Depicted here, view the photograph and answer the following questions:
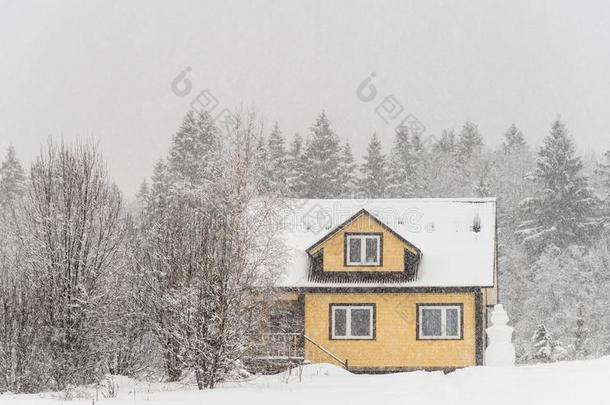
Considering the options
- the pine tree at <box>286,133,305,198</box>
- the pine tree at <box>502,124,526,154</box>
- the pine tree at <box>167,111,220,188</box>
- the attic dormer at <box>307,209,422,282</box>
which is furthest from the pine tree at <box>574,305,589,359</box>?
the pine tree at <box>502,124,526,154</box>

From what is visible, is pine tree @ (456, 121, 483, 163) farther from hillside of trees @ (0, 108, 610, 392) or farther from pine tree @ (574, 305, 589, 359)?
hillside of trees @ (0, 108, 610, 392)

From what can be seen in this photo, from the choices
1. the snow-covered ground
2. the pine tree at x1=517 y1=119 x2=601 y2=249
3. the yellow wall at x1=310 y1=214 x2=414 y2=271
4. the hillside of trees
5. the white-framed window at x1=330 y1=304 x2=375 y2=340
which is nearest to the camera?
the snow-covered ground

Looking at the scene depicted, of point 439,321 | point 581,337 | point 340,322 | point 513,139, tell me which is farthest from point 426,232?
point 513,139

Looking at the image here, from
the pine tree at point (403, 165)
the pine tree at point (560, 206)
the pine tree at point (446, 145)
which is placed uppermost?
the pine tree at point (446, 145)

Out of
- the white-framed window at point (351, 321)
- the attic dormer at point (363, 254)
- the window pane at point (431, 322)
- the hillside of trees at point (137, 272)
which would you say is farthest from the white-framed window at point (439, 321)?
the hillside of trees at point (137, 272)

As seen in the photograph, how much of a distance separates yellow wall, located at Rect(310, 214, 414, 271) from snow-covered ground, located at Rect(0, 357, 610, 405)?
9.58 m

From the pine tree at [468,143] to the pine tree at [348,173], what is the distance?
25434 millimetres

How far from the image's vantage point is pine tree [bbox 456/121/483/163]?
9275 centimetres

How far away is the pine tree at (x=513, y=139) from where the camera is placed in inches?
3868

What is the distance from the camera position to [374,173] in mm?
68125

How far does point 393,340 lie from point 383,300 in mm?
1494

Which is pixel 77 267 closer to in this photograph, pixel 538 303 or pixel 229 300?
pixel 229 300

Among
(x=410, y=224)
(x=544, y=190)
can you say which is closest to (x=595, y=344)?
(x=544, y=190)

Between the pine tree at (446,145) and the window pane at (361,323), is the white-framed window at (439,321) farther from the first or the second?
the pine tree at (446,145)
